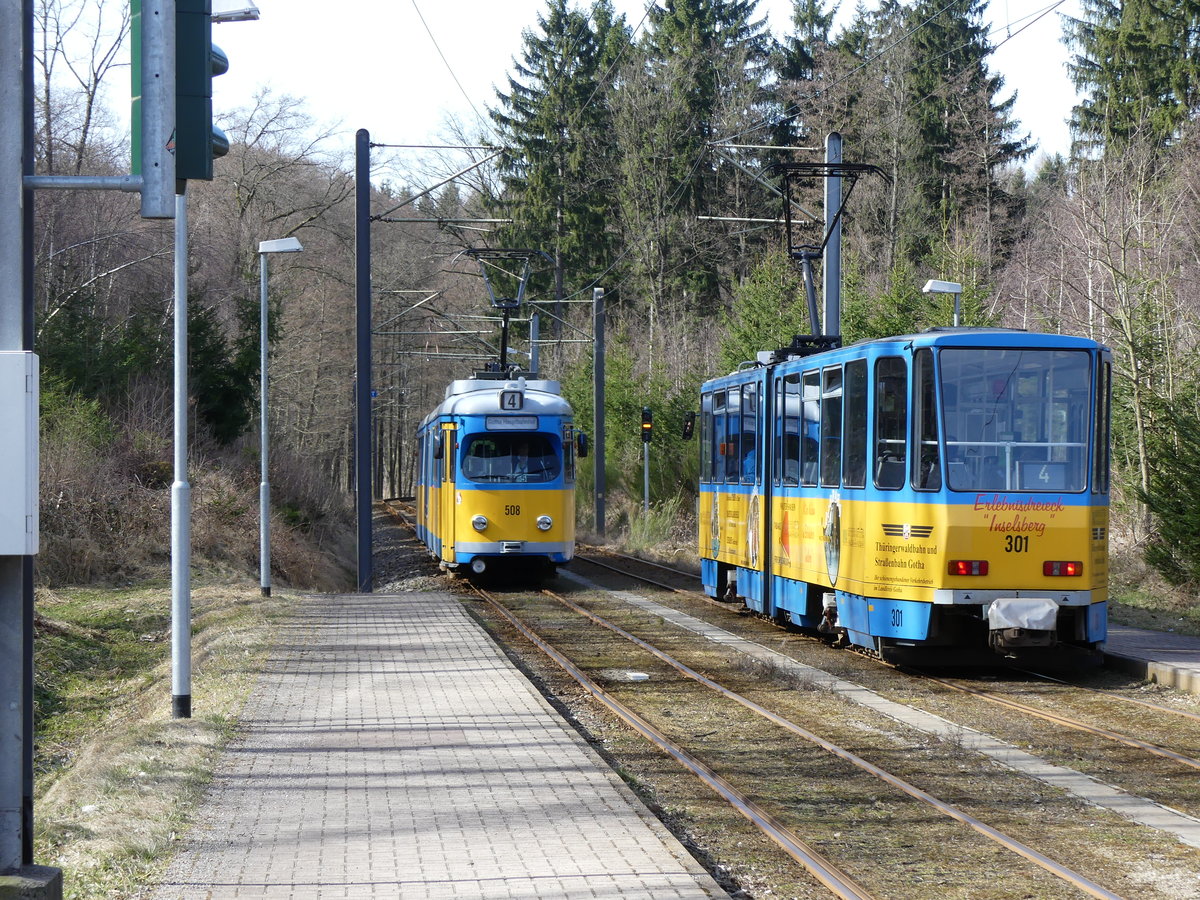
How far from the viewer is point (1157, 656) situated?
13633 millimetres

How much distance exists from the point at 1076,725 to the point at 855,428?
4.11 meters

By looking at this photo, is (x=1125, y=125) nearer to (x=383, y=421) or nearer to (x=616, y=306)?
(x=616, y=306)

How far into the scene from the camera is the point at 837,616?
1500 cm

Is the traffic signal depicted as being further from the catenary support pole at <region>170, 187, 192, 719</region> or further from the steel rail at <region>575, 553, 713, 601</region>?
the steel rail at <region>575, 553, 713, 601</region>

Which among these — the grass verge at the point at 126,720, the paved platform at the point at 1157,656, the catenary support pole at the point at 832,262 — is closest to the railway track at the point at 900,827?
the paved platform at the point at 1157,656

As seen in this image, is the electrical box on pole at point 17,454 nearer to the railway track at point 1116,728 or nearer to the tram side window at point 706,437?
the railway track at point 1116,728

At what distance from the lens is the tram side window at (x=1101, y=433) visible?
1316 centimetres

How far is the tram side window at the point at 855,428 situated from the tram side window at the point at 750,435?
3.67 metres

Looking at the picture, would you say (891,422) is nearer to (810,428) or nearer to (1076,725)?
(810,428)

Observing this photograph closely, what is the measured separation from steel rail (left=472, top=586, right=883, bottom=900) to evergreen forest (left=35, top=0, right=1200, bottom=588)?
924 centimetres

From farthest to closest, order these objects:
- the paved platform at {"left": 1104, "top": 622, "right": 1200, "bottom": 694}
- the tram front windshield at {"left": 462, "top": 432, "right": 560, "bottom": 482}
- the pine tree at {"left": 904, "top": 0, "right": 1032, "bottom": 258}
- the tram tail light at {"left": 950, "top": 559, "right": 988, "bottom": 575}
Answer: the pine tree at {"left": 904, "top": 0, "right": 1032, "bottom": 258} → the tram front windshield at {"left": 462, "top": 432, "right": 560, "bottom": 482} → the tram tail light at {"left": 950, "top": 559, "right": 988, "bottom": 575} → the paved platform at {"left": 1104, "top": 622, "right": 1200, "bottom": 694}

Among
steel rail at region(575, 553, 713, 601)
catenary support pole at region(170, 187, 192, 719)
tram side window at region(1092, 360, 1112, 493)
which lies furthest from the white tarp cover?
steel rail at region(575, 553, 713, 601)

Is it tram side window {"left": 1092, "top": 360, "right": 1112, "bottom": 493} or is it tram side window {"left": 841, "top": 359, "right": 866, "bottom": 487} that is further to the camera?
tram side window {"left": 841, "top": 359, "right": 866, "bottom": 487}

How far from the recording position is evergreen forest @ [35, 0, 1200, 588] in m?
24.5
